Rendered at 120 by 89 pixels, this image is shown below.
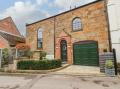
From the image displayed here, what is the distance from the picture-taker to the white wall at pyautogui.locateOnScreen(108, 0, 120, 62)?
48.3 feet

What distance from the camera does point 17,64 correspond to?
1612 cm

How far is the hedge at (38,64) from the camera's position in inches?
599

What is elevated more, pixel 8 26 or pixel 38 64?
pixel 8 26

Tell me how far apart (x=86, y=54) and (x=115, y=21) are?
177 inches

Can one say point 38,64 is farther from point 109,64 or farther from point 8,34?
point 8,34

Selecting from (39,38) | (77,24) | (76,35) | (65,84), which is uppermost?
(77,24)

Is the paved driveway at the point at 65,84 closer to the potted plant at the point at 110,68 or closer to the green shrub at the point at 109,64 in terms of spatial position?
the potted plant at the point at 110,68

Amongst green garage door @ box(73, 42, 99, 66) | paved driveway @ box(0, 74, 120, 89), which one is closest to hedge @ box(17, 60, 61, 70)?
green garage door @ box(73, 42, 99, 66)

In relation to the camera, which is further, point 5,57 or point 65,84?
point 5,57

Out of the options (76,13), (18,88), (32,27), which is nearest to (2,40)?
(32,27)

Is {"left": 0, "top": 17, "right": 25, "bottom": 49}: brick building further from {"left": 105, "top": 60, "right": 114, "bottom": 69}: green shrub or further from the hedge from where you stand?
{"left": 105, "top": 60, "right": 114, "bottom": 69}: green shrub

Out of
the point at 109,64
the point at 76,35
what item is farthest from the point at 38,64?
the point at 109,64

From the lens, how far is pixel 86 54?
17.3 metres

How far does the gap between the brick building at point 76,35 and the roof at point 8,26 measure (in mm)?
11666
